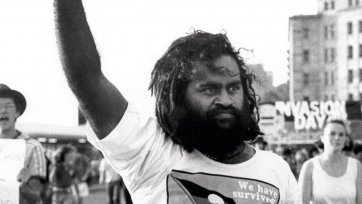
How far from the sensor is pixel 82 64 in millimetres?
2160

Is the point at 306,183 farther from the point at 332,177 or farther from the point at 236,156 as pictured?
the point at 236,156

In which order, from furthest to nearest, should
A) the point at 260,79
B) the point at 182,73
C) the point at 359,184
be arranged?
1. the point at 359,184
2. the point at 260,79
3. the point at 182,73

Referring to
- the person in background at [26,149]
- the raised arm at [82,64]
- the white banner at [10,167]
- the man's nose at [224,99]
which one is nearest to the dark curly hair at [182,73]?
the man's nose at [224,99]

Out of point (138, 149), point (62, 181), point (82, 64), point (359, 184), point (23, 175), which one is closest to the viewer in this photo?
point (82, 64)

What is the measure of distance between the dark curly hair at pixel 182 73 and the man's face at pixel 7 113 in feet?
9.27

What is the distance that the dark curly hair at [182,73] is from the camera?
2414mm

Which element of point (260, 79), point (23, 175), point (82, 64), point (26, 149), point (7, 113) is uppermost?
point (82, 64)

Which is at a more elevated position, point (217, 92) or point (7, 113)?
point (217, 92)

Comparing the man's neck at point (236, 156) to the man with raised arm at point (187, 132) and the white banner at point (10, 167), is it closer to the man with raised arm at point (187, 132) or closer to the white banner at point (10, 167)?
the man with raised arm at point (187, 132)

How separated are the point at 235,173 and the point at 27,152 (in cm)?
284

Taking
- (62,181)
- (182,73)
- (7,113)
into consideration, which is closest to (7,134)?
(7,113)

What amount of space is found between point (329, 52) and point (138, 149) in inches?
3112

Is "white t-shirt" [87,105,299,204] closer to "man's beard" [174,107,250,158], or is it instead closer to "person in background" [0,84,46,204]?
"man's beard" [174,107,250,158]

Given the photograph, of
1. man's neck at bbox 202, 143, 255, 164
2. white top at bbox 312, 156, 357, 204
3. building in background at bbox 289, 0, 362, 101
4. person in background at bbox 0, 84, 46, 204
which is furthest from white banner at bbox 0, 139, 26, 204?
building in background at bbox 289, 0, 362, 101
